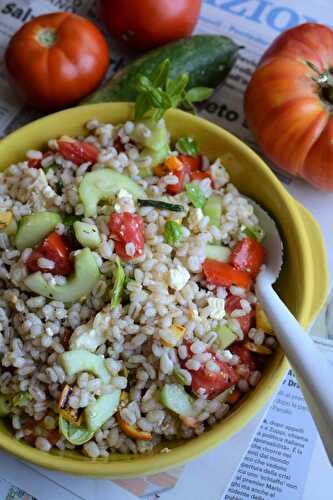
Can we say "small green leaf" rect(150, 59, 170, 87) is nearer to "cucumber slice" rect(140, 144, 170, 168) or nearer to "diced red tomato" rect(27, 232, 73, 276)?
"cucumber slice" rect(140, 144, 170, 168)

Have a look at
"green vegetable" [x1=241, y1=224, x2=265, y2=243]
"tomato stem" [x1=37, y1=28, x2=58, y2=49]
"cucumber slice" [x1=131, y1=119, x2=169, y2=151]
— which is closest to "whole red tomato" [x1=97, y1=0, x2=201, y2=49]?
"tomato stem" [x1=37, y1=28, x2=58, y2=49]

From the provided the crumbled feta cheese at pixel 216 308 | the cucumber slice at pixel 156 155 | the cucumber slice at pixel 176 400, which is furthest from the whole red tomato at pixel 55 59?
the cucumber slice at pixel 176 400

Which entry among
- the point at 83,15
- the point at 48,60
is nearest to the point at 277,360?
the point at 48,60

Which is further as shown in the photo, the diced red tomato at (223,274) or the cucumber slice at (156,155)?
the cucumber slice at (156,155)

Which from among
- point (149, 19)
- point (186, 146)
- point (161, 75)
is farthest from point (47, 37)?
point (186, 146)

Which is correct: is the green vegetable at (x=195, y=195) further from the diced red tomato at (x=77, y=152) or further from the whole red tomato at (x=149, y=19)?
the whole red tomato at (x=149, y=19)

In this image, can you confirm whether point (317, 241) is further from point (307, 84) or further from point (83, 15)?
point (83, 15)
